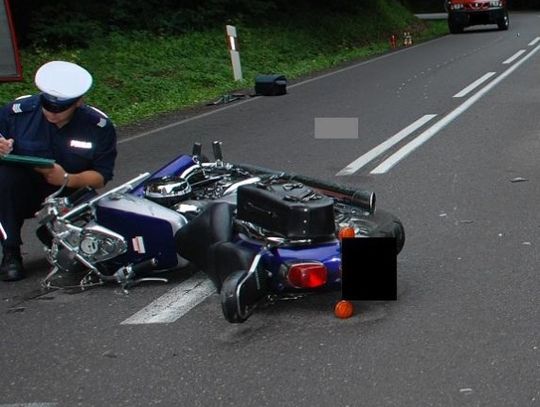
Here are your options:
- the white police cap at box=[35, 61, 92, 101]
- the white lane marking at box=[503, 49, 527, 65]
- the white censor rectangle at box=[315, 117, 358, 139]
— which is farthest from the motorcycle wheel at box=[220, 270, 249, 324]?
the white lane marking at box=[503, 49, 527, 65]

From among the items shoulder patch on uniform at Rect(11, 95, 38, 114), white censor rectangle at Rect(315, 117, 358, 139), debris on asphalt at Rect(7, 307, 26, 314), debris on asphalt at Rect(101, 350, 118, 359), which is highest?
shoulder patch on uniform at Rect(11, 95, 38, 114)

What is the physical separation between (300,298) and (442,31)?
2985 centimetres

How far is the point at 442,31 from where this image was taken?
33062 mm

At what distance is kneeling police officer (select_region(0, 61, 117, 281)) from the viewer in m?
5.25

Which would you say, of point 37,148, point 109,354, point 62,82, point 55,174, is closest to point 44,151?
point 37,148

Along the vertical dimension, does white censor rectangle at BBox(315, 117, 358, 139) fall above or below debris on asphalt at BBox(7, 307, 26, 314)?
below

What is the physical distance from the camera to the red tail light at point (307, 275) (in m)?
4.19

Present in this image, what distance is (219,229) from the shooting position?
14.8 feet

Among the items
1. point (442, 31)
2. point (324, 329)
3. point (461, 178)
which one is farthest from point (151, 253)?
point (442, 31)

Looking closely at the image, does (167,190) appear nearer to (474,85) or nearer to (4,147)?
(4,147)

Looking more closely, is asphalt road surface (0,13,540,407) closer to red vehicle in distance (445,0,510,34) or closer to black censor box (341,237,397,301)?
black censor box (341,237,397,301)

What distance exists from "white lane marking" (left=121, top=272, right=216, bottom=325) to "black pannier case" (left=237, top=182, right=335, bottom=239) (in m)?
0.60

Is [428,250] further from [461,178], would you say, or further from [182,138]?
[182,138]

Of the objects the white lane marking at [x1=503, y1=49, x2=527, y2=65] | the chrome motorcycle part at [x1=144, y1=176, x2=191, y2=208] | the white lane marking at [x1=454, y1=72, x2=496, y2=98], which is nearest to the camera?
the chrome motorcycle part at [x1=144, y1=176, x2=191, y2=208]
